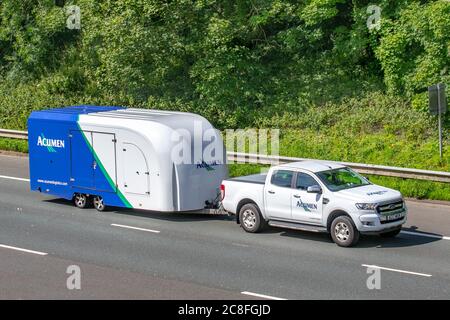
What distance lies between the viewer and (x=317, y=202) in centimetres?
2136

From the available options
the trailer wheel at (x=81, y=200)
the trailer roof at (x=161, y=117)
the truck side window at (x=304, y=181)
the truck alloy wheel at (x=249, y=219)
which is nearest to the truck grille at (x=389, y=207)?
the truck side window at (x=304, y=181)

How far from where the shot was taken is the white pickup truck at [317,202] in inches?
817

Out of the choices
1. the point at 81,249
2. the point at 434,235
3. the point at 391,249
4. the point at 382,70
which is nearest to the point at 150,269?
the point at 81,249

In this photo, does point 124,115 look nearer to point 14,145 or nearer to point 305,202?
point 305,202

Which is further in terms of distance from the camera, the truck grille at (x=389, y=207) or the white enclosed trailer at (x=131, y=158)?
the white enclosed trailer at (x=131, y=158)

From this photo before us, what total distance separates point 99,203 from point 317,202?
6.75m

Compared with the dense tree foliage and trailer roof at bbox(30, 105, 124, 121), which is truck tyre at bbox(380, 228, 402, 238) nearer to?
trailer roof at bbox(30, 105, 124, 121)

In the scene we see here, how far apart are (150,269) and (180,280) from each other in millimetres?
1134

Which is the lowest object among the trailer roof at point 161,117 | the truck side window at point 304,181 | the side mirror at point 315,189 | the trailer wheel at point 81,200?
the trailer wheel at point 81,200

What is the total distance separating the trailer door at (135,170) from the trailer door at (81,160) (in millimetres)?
1272

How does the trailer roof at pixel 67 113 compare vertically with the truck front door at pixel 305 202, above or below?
above

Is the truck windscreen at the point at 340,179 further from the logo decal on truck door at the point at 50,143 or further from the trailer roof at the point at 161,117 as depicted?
the logo decal on truck door at the point at 50,143

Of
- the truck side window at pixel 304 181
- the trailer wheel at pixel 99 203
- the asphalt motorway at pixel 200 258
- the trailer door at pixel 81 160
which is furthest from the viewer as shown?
the trailer wheel at pixel 99 203

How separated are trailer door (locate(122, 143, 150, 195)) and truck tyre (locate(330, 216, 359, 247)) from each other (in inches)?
209
